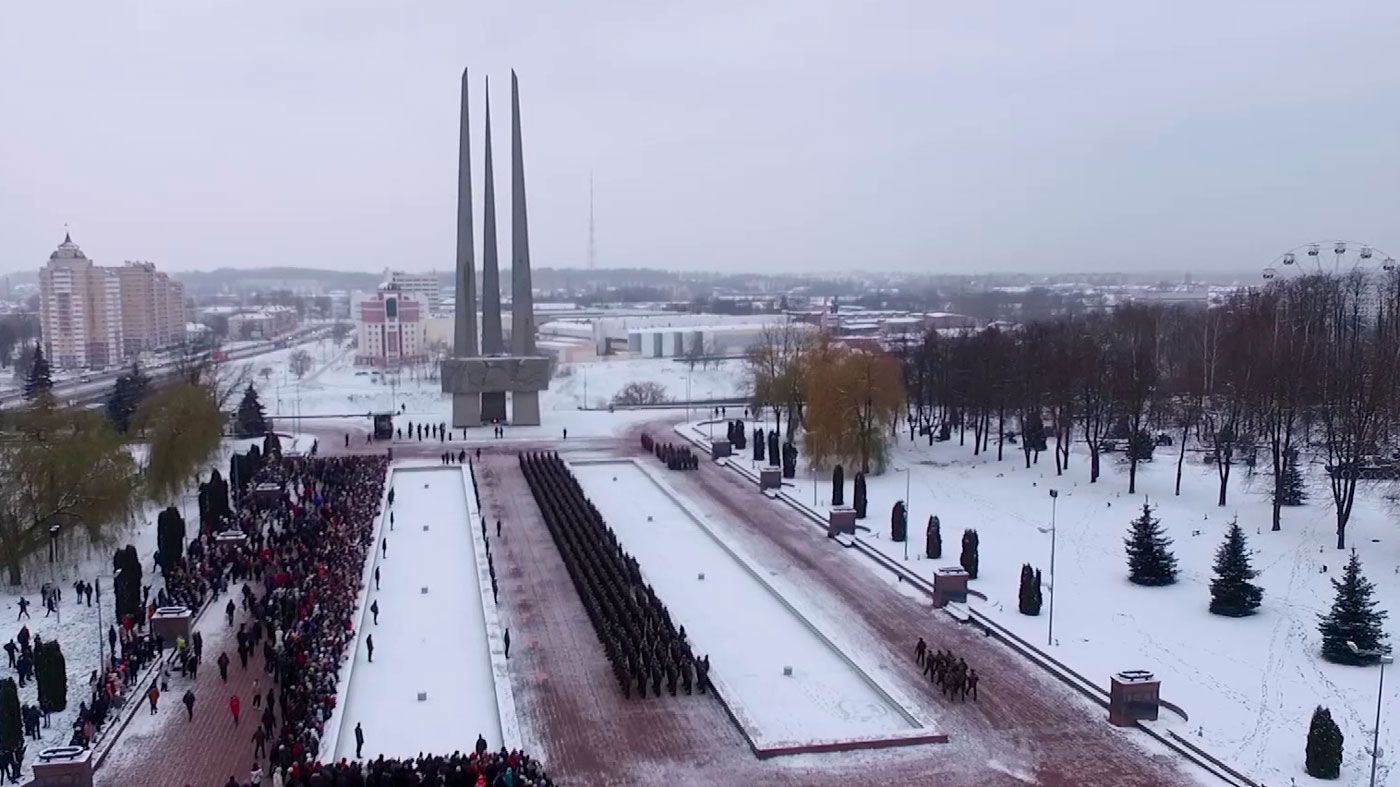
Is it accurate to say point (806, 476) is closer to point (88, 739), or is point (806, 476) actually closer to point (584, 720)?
point (584, 720)

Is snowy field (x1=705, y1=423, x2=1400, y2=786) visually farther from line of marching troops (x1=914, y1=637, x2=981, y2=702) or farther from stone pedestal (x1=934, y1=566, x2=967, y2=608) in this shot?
line of marching troops (x1=914, y1=637, x2=981, y2=702)

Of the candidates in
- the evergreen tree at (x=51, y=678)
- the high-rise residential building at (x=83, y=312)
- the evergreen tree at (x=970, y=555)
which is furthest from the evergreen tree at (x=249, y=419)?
the high-rise residential building at (x=83, y=312)

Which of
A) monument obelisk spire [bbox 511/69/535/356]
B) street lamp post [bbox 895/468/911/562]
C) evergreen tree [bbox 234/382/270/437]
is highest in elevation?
monument obelisk spire [bbox 511/69/535/356]

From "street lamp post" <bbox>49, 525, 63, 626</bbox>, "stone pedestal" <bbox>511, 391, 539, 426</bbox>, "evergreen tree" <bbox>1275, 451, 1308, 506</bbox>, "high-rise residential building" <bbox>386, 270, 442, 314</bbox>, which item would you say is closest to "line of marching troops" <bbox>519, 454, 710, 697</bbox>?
"street lamp post" <bbox>49, 525, 63, 626</bbox>

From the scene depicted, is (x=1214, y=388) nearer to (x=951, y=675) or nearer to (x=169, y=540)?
(x=951, y=675)

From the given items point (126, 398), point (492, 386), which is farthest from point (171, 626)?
point (126, 398)

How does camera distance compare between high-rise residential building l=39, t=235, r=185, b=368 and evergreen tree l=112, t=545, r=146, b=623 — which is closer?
evergreen tree l=112, t=545, r=146, b=623
